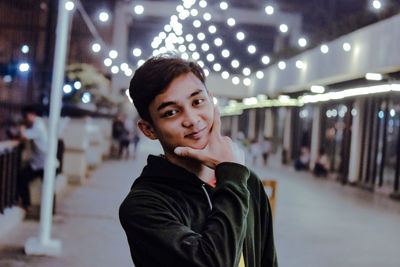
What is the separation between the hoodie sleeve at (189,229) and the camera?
1.36 meters

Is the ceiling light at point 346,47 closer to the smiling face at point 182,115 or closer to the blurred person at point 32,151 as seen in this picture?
the blurred person at point 32,151

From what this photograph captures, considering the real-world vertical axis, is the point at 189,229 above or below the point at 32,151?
above

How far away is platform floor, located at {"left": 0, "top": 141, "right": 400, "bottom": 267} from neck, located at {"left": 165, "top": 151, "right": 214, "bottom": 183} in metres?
4.55

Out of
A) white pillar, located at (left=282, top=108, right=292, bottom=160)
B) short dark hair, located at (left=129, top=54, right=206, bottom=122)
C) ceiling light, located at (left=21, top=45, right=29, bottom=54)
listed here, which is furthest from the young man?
white pillar, located at (left=282, top=108, right=292, bottom=160)

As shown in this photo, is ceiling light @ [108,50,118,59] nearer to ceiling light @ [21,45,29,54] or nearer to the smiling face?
ceiling light @ [21,45,29,54]

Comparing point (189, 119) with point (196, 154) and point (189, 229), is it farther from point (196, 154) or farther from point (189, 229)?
point (189, 229)

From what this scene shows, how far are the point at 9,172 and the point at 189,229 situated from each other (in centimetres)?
681

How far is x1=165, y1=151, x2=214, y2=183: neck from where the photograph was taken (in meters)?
1.61

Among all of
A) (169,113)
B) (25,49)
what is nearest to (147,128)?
(169,113)

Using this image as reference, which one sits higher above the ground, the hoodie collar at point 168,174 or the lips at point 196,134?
the lips at point 196,134

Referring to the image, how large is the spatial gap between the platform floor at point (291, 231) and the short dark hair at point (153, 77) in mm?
4608

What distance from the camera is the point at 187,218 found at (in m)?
1.50

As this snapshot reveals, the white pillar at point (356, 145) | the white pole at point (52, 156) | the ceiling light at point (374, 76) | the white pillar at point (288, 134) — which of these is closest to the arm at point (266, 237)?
the white pole at point (52, 156)

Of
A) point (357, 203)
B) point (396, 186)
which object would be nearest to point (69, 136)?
point (357, 203)
